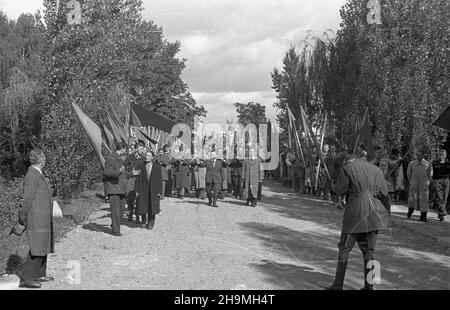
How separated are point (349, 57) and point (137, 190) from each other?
17.2 m

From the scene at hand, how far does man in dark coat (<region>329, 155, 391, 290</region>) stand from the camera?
22.6 ft

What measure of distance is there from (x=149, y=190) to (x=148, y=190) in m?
0.03

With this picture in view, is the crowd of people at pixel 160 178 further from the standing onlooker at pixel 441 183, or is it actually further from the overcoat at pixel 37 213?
the standing onlooker at pixel 441 183

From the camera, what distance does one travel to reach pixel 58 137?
1766 centimetres

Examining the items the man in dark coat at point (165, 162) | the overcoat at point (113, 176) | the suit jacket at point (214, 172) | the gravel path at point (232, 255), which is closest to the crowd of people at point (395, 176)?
the gravel path at point (232, 255)

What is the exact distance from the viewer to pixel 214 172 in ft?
57.7

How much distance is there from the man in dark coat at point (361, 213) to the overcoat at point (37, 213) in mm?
3877

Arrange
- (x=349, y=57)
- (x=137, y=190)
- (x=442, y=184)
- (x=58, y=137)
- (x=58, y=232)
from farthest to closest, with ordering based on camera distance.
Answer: (x=349, y=57) < (x=58, y=137) < (x=442, y=184) < (x=137, y=190) < (x=58, y=232)

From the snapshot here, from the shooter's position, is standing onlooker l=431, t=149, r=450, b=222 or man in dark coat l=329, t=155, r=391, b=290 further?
standing onlooker l=431, t=149, r=450, b=222

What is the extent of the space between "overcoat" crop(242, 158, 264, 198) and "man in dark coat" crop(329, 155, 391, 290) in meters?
10.1

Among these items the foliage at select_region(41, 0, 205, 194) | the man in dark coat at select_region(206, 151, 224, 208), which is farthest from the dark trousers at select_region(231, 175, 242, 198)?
the foliage at select_region(41, 0, 205, 194)

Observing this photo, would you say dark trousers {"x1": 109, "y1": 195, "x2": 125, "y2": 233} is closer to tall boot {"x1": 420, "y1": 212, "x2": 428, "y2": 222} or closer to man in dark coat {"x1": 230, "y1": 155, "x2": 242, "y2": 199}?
tall boot {"x1": 420, "y1": 212, "x2": 428, "y2": 222}
